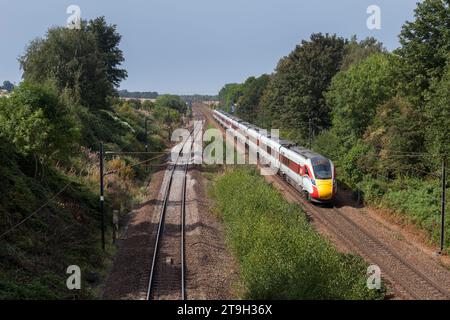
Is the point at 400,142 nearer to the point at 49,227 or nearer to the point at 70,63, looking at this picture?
the point at 49,227

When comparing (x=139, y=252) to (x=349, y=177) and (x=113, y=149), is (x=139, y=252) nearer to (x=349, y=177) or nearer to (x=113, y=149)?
(x=349, y=177)

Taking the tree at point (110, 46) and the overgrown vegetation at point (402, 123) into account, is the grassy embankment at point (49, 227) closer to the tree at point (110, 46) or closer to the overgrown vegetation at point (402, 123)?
the overgrown vegetation at point (402, 123)

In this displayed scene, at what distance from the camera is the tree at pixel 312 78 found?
Answer: 162 ft

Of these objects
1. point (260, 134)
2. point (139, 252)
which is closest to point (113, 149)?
point (260, 134)

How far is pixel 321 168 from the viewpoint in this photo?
2811cm

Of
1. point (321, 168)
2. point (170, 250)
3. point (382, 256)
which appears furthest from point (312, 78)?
point (170, 250)

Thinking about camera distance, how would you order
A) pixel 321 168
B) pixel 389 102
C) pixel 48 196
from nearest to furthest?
pixel 48 196 < pixel 321 168 < pixel 389 102

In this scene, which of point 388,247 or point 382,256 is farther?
point 388,247

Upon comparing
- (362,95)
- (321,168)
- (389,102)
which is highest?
(362,95)

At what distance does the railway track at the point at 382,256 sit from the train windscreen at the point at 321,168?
2.17m

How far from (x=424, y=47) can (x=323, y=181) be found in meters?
10.4

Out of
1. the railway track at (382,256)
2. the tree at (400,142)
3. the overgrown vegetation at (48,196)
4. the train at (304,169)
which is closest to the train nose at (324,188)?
the train at (304,169)

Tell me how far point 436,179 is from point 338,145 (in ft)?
39.9

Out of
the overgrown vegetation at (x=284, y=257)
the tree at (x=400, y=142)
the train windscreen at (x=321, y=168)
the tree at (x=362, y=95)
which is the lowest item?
the overgrown vegetation at (x=284, y=257)
